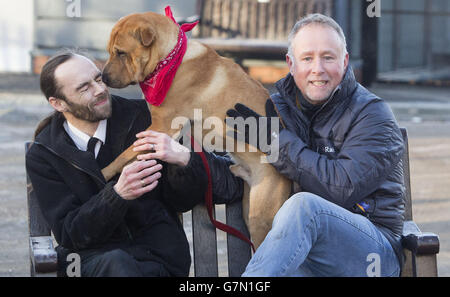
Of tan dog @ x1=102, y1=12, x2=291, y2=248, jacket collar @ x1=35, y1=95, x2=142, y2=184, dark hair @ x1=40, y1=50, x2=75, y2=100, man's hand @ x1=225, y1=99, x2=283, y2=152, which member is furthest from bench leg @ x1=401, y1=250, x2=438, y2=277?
dark hair @ x1=40, y1=50, x2=75, y2=100

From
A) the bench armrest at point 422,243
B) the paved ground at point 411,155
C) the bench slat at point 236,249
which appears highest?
the bench armrest at point 422,243

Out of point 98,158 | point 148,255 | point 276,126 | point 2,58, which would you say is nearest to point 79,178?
point 98,158

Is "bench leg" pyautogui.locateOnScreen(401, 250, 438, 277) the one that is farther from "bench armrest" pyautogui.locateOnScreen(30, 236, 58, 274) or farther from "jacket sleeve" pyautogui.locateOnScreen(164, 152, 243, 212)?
"bench armrest" pyautogui.locateOnScreen(30, 236, 58, 274)

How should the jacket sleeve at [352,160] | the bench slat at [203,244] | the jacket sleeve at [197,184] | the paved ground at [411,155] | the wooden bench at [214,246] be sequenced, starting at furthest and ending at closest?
the paved ground at [411,155], the bench slat at [203,244], the jacket sleeve at [197,184], the jacket sleeve at [352,160], the wooden bench at [214,246]

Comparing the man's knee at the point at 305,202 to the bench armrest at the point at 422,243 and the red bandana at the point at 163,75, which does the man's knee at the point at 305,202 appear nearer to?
the bench armrest at the point at 422,243

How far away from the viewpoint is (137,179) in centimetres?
292

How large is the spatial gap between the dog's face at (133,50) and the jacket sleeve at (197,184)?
51 centimetres

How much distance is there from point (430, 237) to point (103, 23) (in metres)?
8.36

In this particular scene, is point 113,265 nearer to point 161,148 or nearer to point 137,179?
point 137,179

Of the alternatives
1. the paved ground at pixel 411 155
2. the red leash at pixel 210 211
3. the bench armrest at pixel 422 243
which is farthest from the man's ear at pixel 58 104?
the bench armrest at pixel 422 243

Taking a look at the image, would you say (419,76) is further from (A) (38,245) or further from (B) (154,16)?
(A) (38,245)

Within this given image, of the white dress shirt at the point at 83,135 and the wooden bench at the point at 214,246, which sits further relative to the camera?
the white dress shirt at the point at 83,135

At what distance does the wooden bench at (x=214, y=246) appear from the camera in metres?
2.84
